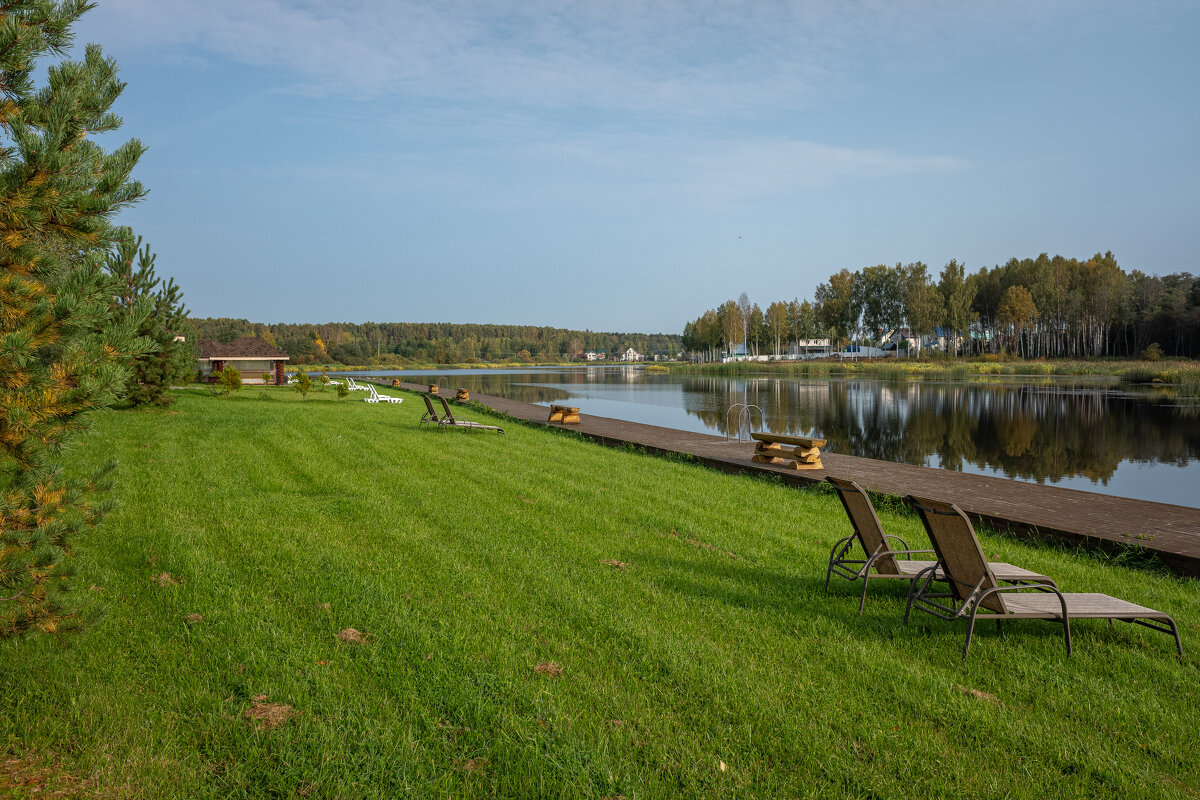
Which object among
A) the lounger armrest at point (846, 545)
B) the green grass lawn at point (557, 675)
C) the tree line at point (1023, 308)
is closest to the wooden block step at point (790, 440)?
the green grass lawn at point (557, 675)

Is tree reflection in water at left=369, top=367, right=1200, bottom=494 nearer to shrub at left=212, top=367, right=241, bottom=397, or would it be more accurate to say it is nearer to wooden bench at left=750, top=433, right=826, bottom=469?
wooden bench at left=750, top=433, right=826, bottom=469

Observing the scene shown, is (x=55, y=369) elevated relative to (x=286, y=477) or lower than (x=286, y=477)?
elevated

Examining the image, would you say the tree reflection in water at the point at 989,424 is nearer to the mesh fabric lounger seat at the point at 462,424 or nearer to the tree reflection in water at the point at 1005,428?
the tree reflection in water at the point at 1005,428

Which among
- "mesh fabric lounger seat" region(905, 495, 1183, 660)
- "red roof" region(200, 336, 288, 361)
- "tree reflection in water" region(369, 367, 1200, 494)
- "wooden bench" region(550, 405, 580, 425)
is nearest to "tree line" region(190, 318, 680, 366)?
"red roof" region(200, 336, 288, 361)

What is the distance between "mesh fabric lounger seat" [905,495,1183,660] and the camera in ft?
13.4

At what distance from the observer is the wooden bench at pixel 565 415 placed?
18.2m

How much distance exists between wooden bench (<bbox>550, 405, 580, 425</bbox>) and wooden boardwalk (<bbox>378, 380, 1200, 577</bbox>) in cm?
445

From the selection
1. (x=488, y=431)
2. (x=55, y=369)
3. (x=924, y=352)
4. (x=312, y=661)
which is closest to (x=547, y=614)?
(x=312, y=661)

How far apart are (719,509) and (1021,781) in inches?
210

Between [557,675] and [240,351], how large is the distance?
4513 cm

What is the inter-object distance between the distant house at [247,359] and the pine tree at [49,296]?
41300 millimetres

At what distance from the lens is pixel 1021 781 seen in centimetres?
287

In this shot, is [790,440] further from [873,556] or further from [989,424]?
[989,424]

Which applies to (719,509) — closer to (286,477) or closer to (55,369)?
(286,477)
